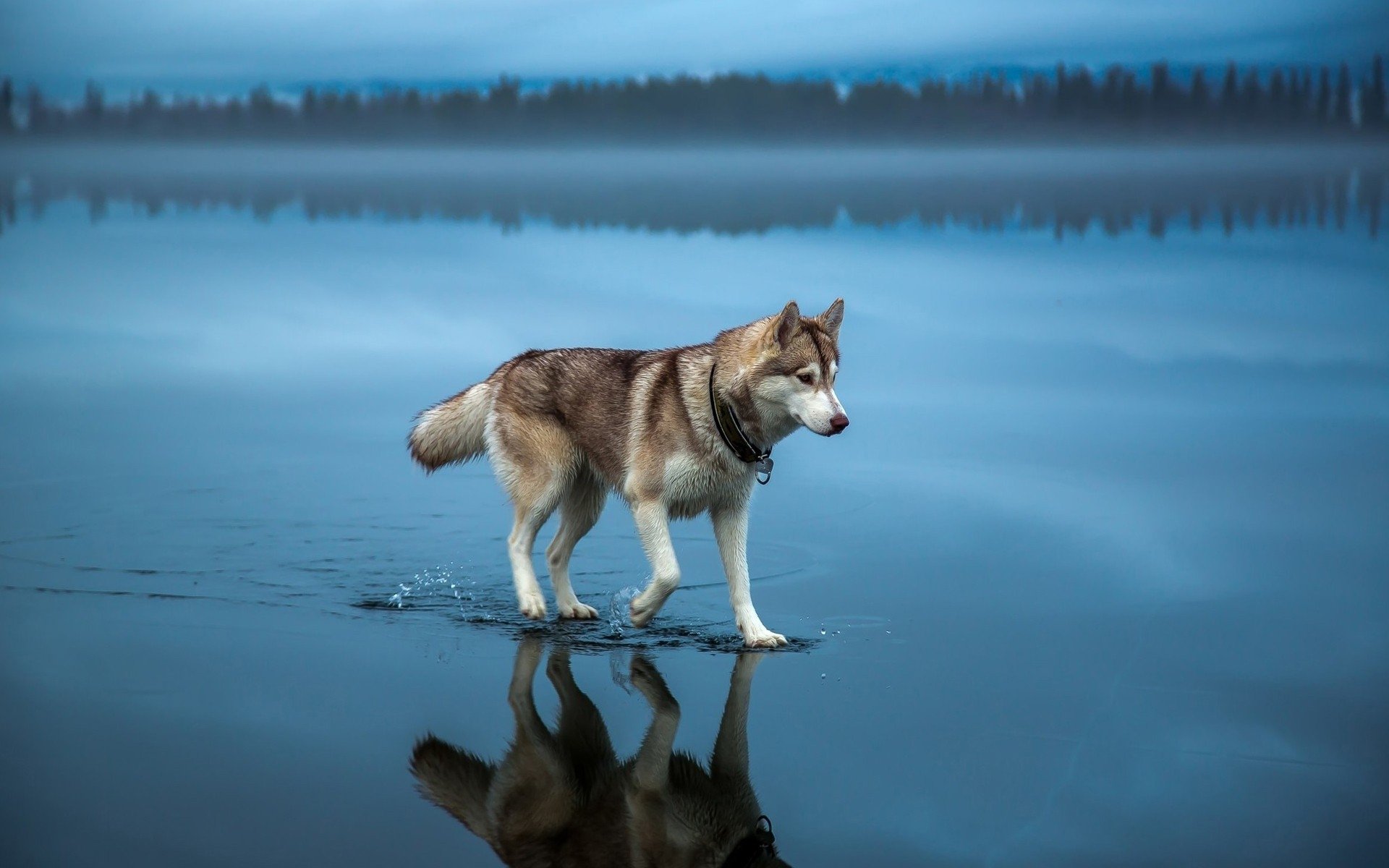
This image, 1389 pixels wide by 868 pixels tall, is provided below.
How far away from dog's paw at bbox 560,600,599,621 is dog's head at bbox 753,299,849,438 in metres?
1.64

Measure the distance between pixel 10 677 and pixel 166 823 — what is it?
2.12m

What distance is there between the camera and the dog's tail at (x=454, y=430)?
8.92m

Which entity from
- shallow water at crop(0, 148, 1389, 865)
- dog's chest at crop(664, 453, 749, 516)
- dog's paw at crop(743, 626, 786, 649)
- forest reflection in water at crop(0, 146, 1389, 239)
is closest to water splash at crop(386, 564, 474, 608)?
shallow water at crop(0, 148, 1389, 865)

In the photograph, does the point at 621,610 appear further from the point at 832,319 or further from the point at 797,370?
the point at 832,319

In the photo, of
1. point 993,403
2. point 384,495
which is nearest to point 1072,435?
point 993,403

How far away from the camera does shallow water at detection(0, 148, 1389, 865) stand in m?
5.63

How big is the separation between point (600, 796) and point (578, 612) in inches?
111

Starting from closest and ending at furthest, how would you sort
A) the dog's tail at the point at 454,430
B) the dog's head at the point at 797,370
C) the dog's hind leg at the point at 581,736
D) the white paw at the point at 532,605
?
the dog's hind leg at the point at 581,736 < the dog's head at the point at 797,370 < the white paw at the point at 532,605 < the dog's tail at the point at 454,430

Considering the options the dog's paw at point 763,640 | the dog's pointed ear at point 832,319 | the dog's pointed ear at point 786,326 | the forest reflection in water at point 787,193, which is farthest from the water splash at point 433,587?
the forest reflection in water at point 787,193

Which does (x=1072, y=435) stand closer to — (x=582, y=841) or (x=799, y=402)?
(x=799, y=402)

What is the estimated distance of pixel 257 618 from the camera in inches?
319

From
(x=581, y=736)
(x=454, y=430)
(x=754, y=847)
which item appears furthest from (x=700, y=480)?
(x=754, y=847)

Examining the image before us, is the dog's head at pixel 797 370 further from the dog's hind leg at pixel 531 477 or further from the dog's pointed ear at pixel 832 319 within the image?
the dog's hind leg at pixel 531 477

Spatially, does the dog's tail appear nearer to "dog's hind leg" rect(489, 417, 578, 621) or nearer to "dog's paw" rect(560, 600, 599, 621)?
"dog's hind leg" rect(489, 417, 578, 621)
